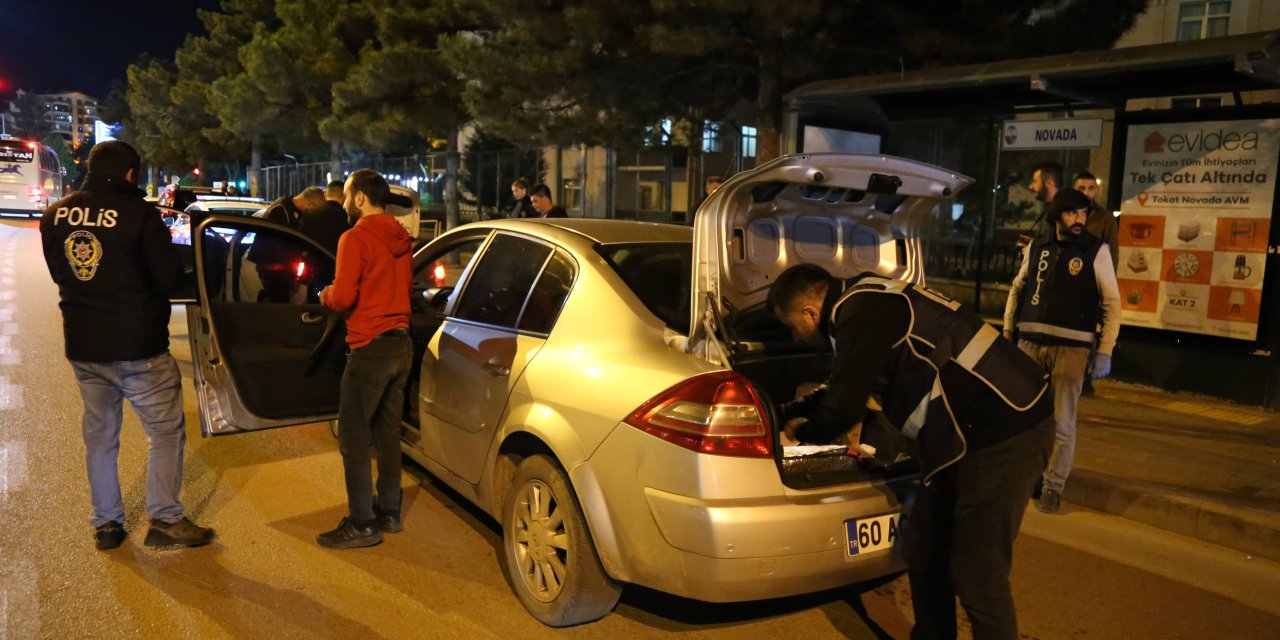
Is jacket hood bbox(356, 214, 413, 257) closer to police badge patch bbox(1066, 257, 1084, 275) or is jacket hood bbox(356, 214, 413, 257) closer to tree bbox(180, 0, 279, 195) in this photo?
police badge patch bbox(1066, 257, 1084, 275)

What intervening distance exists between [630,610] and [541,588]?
43 cm

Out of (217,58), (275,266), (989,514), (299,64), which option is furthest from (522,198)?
(217,58)

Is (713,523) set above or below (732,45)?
below

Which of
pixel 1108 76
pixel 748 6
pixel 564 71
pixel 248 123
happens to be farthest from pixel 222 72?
pixel 1108 76

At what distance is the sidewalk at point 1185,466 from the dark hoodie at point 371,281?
4085 mm

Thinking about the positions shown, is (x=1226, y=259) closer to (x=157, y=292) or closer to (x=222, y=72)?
(x=157, y=292)

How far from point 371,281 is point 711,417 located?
1931 mm

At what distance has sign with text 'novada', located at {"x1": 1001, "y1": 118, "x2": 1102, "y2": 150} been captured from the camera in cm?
852

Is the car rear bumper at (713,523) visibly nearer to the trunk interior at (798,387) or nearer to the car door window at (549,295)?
the trunk interior at (798,387)

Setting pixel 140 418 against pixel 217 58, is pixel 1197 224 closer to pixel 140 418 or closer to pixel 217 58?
pixel 140 418

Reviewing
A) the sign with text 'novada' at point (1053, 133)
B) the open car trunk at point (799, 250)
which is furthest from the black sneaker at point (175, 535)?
the sign with text 'novada' at point (1053, 133)

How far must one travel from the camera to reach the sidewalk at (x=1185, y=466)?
5.14 m

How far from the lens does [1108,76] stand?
7.84 meters

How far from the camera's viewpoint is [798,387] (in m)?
4.09
